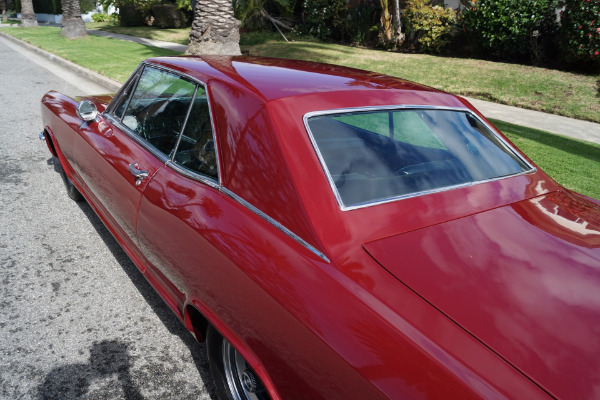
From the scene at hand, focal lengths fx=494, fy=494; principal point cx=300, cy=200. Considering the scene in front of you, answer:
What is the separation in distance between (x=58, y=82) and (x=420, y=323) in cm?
1130

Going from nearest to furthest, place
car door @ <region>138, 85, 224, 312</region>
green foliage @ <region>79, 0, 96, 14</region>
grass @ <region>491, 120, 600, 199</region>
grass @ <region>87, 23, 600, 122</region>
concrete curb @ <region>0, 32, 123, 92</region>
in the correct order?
car door @ <region>138, 85, 224, 312</region> → grass @ <region>491, 120, 600, 199</region> → grass @ <region>87, 23, 600, 122</region> → concrete curb @ <region>0, 32, 123, 92</region> → green foliage @ <region>79, 0, 96, 14</region>

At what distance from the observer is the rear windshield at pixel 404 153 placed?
200 centimetres

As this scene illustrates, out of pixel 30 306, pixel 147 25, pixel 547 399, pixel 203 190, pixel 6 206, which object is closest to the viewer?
pixel 547 399

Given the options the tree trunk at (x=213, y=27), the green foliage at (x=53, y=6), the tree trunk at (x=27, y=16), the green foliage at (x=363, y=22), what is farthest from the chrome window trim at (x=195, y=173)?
the green foliage at (x=53, y=6)

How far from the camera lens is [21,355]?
101 inches

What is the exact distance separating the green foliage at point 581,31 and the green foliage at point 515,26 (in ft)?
2.32

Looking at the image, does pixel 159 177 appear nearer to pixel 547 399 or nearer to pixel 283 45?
pixel 547 399

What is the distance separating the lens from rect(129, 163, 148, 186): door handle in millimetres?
2602

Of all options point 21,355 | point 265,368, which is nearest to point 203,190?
point 265,368

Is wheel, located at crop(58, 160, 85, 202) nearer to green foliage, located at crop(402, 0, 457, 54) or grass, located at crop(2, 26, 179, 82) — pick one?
grass, located at crop(2, 26, 179, 82)

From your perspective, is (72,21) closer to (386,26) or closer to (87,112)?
(386,26)

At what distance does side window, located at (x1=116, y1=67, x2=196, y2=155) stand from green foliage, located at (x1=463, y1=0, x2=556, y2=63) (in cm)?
1112

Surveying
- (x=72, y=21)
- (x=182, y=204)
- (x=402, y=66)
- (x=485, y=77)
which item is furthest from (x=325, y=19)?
(x=182, y=204)

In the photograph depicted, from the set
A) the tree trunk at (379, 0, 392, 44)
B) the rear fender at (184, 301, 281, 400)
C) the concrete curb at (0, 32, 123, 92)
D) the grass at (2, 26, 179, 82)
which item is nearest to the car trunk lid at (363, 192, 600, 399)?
the rear fender at (184, 301, 281, 400)
